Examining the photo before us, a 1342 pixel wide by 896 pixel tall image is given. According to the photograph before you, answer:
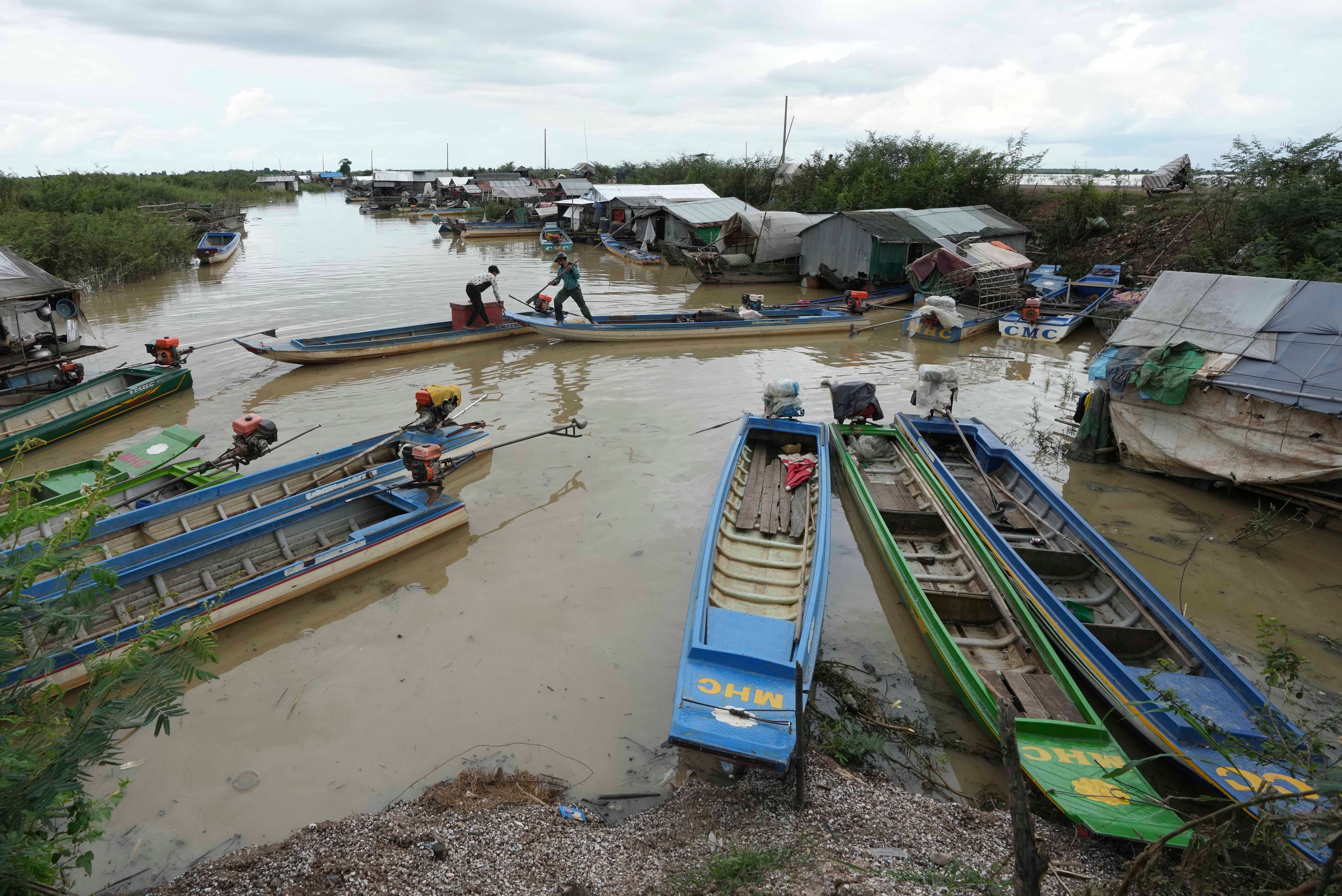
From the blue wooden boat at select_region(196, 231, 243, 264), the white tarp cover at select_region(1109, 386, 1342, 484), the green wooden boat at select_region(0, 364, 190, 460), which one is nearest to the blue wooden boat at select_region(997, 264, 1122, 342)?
the white tarp cover at select_region(1109, 386, 1342, 484)

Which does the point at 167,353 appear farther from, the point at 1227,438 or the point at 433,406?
the point at 1227,438

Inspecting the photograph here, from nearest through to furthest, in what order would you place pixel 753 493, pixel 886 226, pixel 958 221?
pixel 753 493 < pixel 886 226 < pixel 958 221

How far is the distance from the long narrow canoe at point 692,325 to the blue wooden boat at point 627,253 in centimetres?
1096

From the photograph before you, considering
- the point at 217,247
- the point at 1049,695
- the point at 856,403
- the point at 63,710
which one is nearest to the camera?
the point at 63,710

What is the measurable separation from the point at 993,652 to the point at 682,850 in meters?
3.12

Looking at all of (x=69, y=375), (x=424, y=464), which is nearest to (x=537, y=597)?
(x=424, y=464)

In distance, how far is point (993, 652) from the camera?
219 inches

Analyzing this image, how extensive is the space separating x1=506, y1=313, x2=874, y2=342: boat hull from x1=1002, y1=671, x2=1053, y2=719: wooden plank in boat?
12.0 m

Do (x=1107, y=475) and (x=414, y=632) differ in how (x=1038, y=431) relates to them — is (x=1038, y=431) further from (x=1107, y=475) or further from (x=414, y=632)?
(x=414, y=632)

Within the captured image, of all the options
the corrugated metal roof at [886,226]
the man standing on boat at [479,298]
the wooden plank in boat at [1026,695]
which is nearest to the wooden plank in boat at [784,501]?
the wooden plank in boat at [1026,695]

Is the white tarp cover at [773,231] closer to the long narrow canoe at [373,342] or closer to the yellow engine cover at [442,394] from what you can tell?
the long narrow canoe at [373,342]

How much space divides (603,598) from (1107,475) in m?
7.47

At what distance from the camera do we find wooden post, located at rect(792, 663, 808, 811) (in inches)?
157

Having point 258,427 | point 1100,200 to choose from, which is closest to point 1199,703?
point 258,427
